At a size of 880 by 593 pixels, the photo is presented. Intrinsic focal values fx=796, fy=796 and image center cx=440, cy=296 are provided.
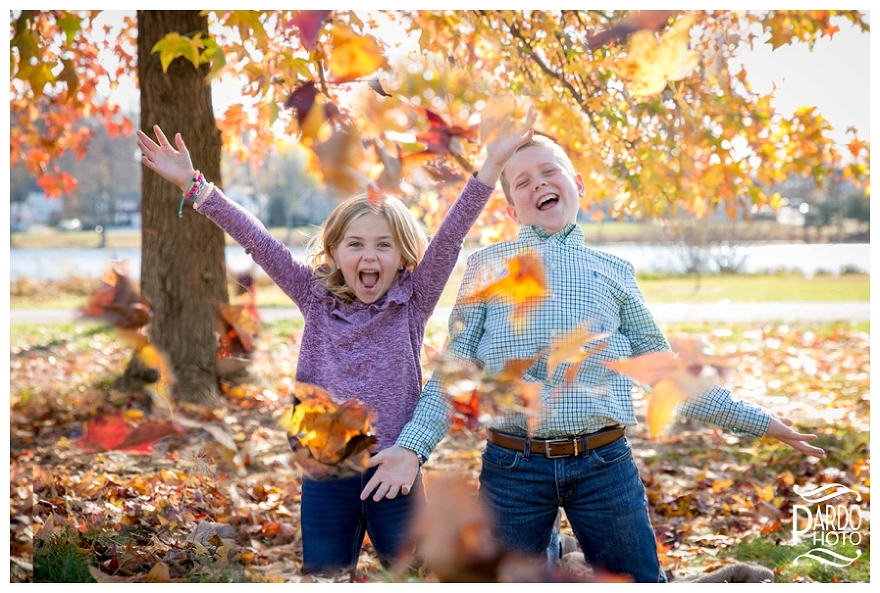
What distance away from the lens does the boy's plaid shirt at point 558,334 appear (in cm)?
212

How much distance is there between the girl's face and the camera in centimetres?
225

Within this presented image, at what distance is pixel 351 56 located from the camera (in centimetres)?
281

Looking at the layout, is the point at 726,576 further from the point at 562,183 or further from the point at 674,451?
the point at 674,451

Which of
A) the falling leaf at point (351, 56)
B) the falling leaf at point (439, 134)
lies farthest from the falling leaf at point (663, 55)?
the falling leaf at point (351, 56)

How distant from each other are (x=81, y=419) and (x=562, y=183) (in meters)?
4.04

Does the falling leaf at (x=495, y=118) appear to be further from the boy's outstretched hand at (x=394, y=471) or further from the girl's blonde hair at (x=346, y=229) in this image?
the boy's outstretched hand at (x=394, y=471)

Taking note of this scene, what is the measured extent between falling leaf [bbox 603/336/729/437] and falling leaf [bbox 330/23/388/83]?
142 centimetres

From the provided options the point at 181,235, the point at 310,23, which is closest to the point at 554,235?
the point at 310,23

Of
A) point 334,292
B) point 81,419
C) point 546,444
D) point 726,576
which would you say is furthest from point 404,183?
point 81,419

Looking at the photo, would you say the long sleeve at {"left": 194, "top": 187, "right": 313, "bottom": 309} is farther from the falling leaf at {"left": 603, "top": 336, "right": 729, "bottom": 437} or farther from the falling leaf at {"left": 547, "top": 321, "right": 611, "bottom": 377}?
the falling leaf at {"left": 603, "top": 336, "right": 729, "bottom": 437}

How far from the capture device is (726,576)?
2.60 m

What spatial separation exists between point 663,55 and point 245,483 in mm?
2661

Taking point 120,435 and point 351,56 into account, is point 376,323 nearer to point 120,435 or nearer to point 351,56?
point 351,56

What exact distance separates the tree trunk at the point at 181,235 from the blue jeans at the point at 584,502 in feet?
10.4
